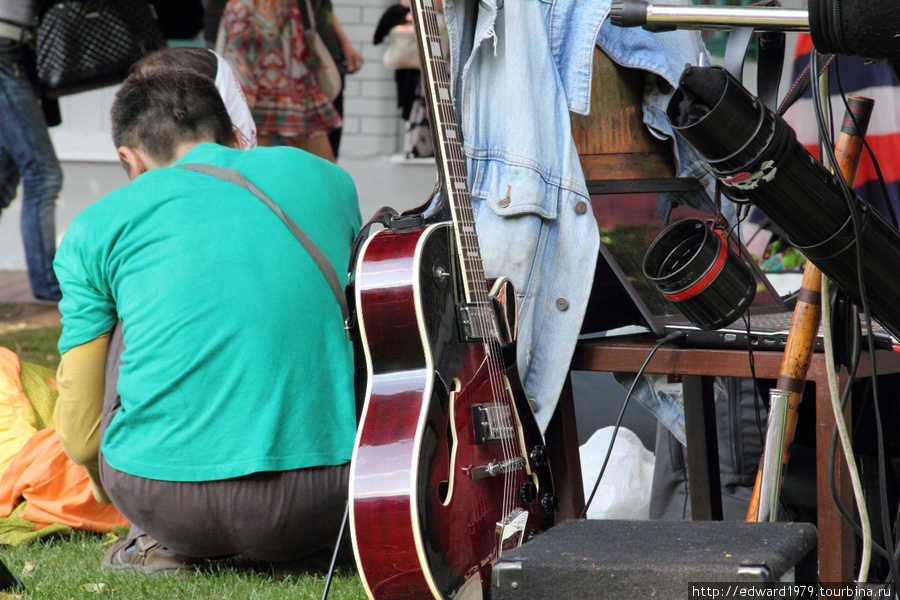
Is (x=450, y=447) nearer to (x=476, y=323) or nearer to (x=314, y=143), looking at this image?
(x=476, y=323)

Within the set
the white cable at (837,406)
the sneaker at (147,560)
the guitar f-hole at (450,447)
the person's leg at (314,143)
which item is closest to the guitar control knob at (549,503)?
the guitar f-hole at (450,447)

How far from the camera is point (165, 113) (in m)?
2.62


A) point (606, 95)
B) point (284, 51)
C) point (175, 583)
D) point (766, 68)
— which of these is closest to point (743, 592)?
point (766, 68)

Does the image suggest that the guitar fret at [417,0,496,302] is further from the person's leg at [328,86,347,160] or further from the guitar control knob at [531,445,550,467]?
the person's leg at [328,86,347,160]

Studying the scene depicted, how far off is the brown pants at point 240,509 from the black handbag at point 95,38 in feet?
9.11

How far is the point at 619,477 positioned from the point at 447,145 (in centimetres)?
118

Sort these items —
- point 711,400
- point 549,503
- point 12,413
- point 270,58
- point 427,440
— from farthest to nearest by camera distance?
point 270,58, point 12,413, point 711,400, point 549,503, point 427,440

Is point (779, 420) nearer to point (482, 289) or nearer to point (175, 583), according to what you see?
point (482, 289)

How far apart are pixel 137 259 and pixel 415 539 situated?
1079mm

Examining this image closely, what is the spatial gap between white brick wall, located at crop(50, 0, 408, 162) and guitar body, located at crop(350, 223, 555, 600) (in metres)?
5.80

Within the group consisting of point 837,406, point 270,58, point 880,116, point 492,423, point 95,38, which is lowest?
point 492,423

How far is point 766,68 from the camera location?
4.81 feet

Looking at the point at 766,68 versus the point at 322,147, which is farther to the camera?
the point at 322,147

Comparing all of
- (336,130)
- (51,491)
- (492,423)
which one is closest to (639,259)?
(492,423)
